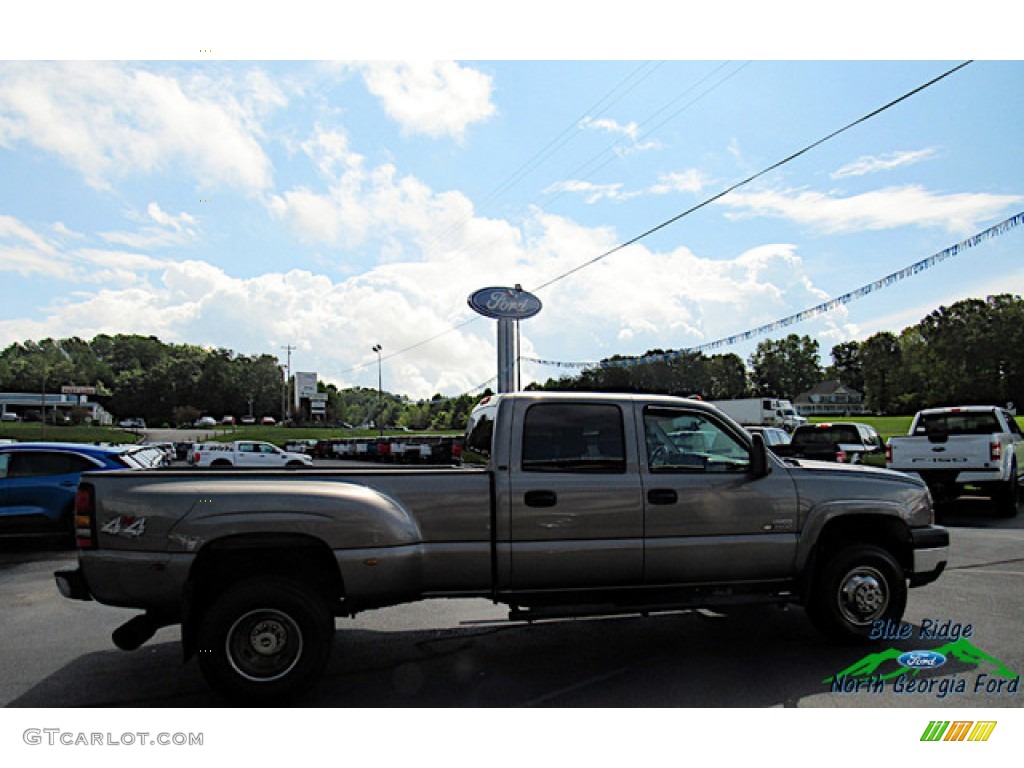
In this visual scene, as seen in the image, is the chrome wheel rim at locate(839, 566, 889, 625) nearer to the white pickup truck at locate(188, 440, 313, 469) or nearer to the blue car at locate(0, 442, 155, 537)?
the blue car at locate(0, 442, 155, 537)

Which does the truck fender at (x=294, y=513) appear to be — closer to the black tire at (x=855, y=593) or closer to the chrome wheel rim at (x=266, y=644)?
the chrome wheel rim at (x=266, y=644)

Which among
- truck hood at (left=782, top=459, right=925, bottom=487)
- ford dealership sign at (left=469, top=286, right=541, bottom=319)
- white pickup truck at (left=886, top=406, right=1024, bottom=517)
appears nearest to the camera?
truck hood at (left=782, top=459, right=925, bottom=487)

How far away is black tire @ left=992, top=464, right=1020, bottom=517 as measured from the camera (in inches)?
503

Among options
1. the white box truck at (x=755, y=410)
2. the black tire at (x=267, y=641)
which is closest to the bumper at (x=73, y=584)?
the black tire at (x=267, y=641)

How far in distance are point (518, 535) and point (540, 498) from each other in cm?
28

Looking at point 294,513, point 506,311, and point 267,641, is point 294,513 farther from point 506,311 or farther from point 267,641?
point 506,311

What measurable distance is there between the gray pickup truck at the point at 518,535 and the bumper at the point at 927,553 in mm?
15

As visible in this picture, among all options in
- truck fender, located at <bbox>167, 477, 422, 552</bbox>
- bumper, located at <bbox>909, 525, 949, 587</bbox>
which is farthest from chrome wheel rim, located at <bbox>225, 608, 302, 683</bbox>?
bumper, located at <bbox>909, 525, 949, 587</bbox>

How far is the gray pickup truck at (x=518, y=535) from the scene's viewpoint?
170 inches

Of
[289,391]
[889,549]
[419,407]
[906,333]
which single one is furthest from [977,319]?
[289,391]

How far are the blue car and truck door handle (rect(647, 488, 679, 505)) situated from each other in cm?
919

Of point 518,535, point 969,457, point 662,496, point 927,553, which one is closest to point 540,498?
point 518,535

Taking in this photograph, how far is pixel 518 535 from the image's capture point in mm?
4746

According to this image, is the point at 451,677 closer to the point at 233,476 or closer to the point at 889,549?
the point at 233,476
